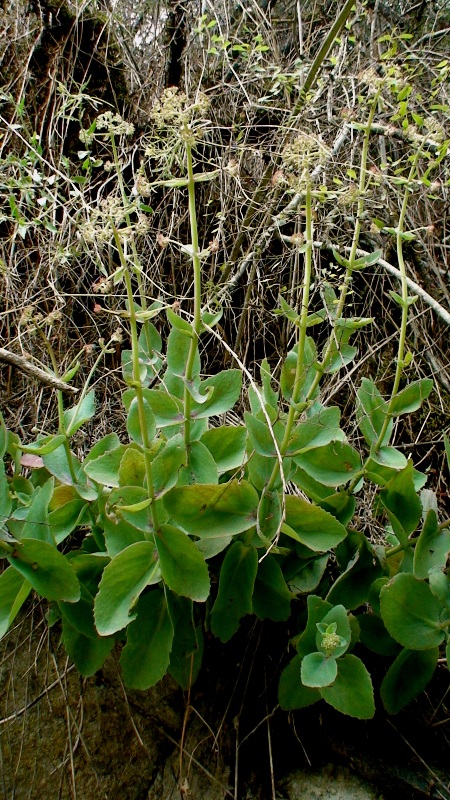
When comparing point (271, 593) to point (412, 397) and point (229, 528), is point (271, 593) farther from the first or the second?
point (412, 397)

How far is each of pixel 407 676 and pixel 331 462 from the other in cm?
40

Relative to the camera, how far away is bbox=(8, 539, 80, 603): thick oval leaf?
1.07 meters

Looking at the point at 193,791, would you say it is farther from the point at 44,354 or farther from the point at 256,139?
the point at 256,139

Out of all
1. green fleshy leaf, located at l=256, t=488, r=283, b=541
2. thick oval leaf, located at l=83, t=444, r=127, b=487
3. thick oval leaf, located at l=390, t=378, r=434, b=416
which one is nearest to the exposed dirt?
green fleshy leaf, located at l=256, t=488, r=283, b=541

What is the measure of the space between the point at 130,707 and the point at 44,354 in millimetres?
888

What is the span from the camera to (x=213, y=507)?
111cm

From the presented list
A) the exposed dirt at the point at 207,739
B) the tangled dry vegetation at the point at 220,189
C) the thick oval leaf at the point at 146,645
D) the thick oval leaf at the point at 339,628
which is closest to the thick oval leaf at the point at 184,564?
the thick oval leaf at the point at 146,645

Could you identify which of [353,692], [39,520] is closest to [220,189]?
[39,520]

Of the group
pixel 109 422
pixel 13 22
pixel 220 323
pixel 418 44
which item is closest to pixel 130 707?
pixel 109 422

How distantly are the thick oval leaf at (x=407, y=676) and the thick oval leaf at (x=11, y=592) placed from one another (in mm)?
649

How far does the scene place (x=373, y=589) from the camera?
1193 mm

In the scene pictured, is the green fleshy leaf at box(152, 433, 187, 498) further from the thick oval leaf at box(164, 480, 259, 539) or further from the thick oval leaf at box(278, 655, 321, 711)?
the thick oval leaf at box(278, 655, 321, 711)

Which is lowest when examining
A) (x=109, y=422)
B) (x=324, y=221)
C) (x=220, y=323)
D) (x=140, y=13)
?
(x=109, y=422)

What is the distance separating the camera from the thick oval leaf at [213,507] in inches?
43.1
